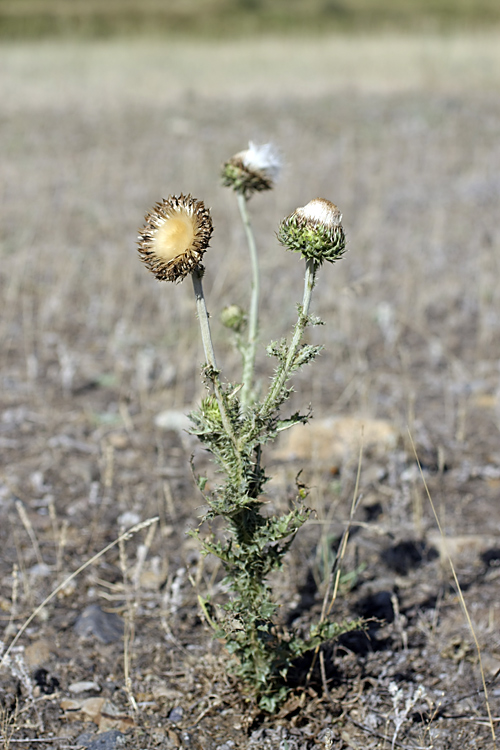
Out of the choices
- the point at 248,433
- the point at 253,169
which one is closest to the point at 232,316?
the point at 253,169

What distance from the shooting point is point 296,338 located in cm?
191

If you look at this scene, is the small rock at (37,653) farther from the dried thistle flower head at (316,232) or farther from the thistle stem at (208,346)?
the dried thistle flower head at (316,232)

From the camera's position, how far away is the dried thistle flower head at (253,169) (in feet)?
8.97

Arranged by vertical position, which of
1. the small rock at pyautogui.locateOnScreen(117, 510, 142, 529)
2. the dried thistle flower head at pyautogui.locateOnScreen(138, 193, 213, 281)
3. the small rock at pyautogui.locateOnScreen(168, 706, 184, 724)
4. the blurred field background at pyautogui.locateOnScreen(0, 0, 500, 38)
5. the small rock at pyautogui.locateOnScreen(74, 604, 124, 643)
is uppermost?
the blurred field background at pyautogui.locateOnScreen(0, 0, 500, 38)

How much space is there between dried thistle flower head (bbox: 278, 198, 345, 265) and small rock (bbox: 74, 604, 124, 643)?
172cm

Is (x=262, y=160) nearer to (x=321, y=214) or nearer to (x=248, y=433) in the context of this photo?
(x=321, y=214)

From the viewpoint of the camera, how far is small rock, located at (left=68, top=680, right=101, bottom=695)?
2.51 m

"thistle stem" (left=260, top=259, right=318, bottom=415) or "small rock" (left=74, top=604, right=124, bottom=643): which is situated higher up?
"thistle stem" (left=260, top=259, right=318, bottom=415)

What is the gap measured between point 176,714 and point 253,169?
1958 millimetres

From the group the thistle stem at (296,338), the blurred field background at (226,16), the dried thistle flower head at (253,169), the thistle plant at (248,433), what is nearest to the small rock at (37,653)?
the thistle plant at (248,433)

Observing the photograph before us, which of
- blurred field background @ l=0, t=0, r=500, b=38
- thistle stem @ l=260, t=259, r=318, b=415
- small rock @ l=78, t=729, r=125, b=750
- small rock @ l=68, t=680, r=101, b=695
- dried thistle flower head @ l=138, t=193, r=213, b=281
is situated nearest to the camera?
dried thistle flower head @ l=138, t=193, r=213, b=281

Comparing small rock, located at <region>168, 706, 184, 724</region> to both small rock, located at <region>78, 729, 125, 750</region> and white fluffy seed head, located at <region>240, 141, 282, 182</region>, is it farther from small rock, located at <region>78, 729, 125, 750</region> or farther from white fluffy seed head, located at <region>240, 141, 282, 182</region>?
white fluffy seed head, located at <region>240, 141, 282, 182</region>

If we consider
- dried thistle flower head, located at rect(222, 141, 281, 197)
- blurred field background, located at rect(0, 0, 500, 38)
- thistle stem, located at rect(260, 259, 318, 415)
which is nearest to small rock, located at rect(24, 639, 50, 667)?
thistle stem, located at rect(260, 259, 318, 415)

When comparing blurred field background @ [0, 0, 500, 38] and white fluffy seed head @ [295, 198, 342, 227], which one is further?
blurred field background @ [0, 0, 500, 38]
